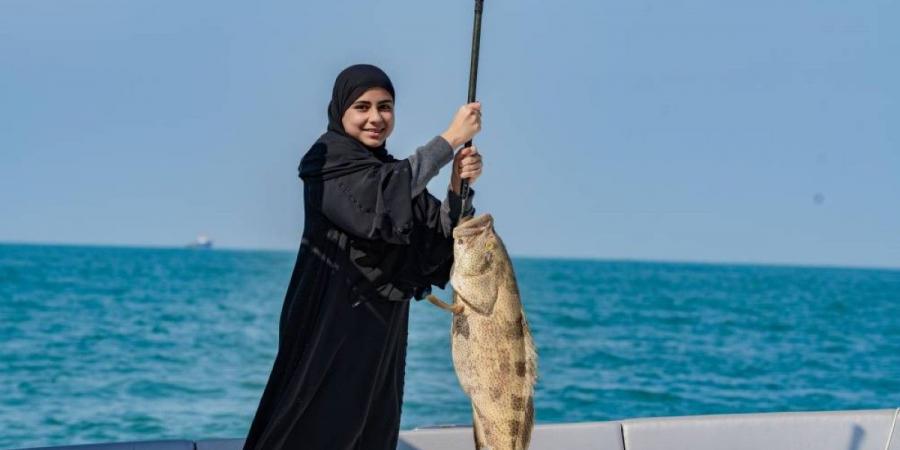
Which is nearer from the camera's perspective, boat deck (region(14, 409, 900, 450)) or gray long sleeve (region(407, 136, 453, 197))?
gray long sleeve (region(407, 136, 453, 197))

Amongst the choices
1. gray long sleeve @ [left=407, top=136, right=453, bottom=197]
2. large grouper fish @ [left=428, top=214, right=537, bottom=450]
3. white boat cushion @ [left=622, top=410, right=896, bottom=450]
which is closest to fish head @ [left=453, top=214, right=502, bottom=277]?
large grouper fish @ [left=428, top=214, right=537, bottom=450]

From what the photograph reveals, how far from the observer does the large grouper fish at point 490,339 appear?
9.43 feet

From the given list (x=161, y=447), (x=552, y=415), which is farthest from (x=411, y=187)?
(x=552, y=415)

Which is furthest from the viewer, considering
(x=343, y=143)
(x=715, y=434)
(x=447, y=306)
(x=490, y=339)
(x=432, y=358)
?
(x=432, y=358)

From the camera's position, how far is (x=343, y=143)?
316 centimetres

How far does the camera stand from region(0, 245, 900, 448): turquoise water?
1516 centimetres

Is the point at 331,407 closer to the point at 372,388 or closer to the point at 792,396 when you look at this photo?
the point at 372,388

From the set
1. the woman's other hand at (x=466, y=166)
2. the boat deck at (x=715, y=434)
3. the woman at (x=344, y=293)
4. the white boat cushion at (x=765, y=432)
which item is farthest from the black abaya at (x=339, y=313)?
the white boat cushion at (x=765, y=432)

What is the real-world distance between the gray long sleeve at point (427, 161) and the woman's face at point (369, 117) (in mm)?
222

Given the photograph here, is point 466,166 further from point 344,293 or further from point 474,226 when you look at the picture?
point 344,293

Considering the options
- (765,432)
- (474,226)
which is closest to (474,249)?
(474,226)

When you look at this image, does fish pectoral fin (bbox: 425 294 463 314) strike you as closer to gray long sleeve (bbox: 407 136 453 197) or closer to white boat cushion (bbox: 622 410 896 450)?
gray long sleeve (bbox: 407 136 453 197)

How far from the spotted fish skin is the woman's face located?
1.47ft

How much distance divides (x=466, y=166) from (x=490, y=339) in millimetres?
468
